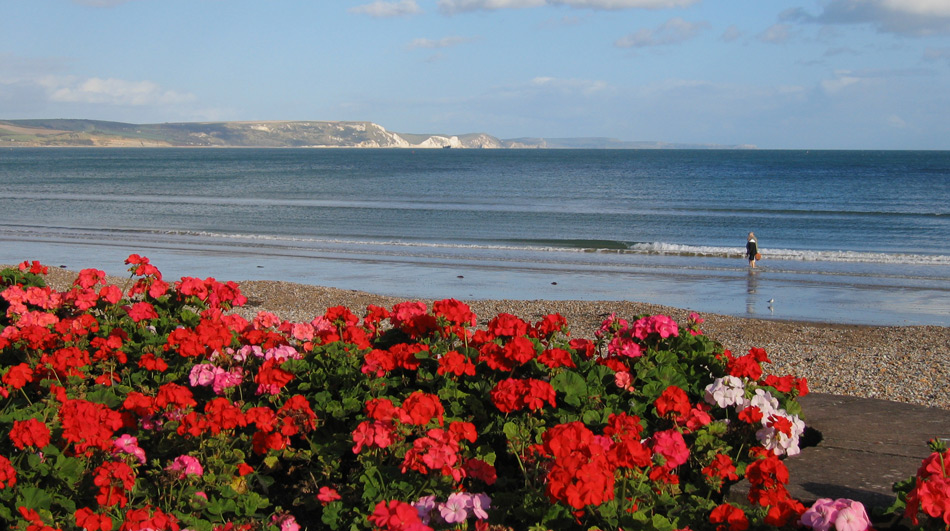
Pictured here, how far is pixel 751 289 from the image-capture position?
1562 cm

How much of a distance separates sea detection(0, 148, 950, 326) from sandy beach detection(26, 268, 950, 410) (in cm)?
148

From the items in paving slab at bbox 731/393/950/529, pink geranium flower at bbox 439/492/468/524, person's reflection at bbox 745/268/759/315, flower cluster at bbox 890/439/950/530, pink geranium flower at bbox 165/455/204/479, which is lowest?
person's reflection at bbox 745/268/759/315

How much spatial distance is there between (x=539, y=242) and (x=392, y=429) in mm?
21775

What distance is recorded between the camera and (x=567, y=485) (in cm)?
240

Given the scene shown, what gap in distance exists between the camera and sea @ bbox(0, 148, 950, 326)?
15.3 metres

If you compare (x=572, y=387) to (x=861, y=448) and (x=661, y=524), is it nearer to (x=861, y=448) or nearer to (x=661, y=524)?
(x=661, y=524)

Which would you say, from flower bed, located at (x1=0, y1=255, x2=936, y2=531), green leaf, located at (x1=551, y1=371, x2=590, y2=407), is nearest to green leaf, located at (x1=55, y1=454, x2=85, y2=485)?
flower bed, located at (x1=0, y1=255, x2=936, y2=531)

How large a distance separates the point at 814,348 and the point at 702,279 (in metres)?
7.84

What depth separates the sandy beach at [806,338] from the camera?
7.47m

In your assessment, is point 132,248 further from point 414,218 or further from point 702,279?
point 702,279

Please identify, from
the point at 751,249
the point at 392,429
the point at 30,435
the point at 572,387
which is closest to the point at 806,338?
the point at 572,387

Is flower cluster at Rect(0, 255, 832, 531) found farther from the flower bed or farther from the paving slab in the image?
the paving slab

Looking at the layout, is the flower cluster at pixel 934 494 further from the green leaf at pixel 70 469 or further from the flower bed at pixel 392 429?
the green leaf at pixel 70 469

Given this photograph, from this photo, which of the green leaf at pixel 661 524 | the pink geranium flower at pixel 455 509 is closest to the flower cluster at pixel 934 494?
the green leaf at pixel 661 524
